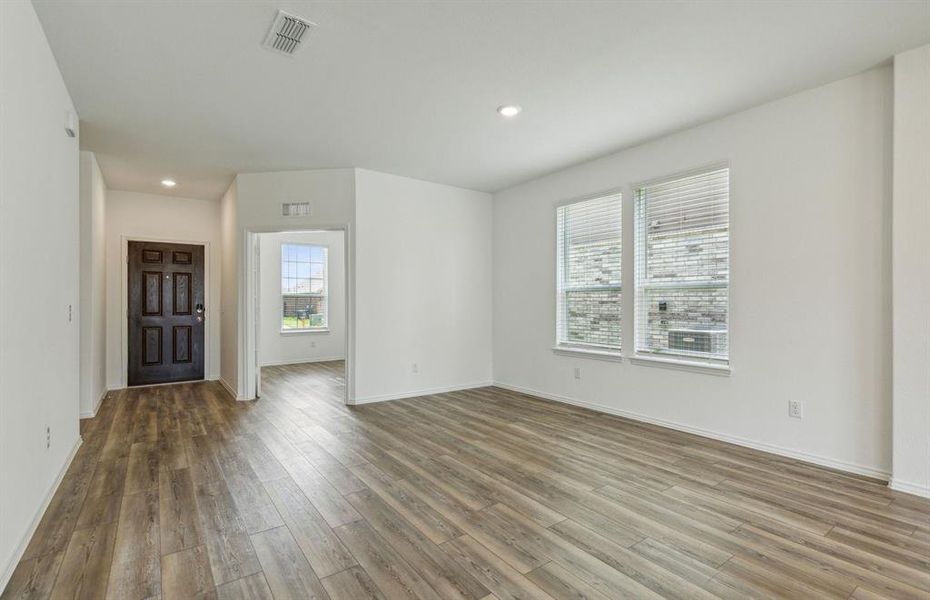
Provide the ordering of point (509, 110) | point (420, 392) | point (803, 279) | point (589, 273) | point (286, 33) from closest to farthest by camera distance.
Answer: point (286, 33)
point (803, 279)
point (509, 110)
point (589, 273)
point (420, 392)

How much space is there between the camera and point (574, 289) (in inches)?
203

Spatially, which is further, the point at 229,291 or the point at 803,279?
the point at 229,291

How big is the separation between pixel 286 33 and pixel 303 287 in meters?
6.62

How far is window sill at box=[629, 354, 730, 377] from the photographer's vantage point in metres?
3.72

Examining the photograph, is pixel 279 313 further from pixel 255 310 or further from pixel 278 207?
pixel 278 207

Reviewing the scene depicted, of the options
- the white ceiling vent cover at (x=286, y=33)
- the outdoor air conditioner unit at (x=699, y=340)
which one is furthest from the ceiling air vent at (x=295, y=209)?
the outdoor air conditioner unit at (x=699, y=340)

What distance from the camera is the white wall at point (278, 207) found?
5145 millimetres

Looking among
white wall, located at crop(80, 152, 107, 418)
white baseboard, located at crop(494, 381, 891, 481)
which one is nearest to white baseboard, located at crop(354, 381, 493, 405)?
white baseboard, located at crop(494, 381, 891, 481)

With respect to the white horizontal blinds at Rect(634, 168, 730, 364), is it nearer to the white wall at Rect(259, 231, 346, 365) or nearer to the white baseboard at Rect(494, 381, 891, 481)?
the white baseboard at Rect(494, 381, 891, 481)

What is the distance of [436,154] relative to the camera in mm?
4637

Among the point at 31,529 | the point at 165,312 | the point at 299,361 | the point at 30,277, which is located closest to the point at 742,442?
the point at 31,529

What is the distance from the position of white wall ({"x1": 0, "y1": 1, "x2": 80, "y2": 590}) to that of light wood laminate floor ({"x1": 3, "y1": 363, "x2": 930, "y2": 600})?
0.84 ft

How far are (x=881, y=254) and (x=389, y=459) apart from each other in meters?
3.72

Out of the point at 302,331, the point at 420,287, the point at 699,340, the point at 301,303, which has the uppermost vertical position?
the point at 420,287
